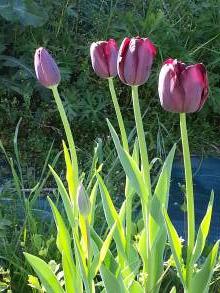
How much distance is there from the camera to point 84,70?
366 cm

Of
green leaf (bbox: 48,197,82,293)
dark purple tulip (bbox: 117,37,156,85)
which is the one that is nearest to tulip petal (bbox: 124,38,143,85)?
dark purple tulip (bbox: 117,37,156,85)

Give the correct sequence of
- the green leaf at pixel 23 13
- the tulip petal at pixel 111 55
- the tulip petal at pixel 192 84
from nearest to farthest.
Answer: the tulip petal at pixel 192 84 < the tulip petal at pixel 111 55 < the green leaf at pixel 23 13

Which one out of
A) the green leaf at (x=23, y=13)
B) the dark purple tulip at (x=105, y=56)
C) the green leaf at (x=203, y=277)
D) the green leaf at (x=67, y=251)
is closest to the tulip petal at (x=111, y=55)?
the dark purple tulip at (x=105, y=56)

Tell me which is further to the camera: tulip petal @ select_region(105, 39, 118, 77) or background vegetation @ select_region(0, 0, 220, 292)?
background vegetation @ select_region(0, 0, 220, 292)

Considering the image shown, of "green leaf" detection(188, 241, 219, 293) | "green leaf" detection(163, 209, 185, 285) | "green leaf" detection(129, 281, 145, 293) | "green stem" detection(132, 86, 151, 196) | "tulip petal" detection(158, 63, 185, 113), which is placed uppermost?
"tulip petal" detection(158, 63, 185, 113)

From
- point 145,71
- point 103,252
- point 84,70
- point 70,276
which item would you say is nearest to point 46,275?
point 70,276

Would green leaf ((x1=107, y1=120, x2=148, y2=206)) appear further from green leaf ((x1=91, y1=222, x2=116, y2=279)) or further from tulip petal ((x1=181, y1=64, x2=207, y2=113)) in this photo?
tulip petal ((x1=181, y1=64, x2=207, y2=113))

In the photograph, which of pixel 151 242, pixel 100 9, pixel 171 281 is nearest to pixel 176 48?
pixel 100 9

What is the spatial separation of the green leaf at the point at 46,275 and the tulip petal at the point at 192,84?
0.48 metres

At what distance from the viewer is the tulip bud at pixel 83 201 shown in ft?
4.00

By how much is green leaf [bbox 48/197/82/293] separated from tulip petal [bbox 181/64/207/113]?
1.33ft

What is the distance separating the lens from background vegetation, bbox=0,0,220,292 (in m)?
3.54

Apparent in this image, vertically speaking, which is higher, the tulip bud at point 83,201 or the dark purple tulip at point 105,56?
the dark purple tulip at point 105,56

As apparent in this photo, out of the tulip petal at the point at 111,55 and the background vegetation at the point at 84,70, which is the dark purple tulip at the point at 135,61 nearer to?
the tulip petal at the point at 111,55
